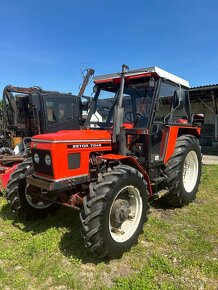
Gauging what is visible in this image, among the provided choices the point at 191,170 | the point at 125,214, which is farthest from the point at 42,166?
the point at 191,170

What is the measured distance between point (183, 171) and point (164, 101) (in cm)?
141

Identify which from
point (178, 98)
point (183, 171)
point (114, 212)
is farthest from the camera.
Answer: point (183, 171)

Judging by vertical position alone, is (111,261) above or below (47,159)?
below

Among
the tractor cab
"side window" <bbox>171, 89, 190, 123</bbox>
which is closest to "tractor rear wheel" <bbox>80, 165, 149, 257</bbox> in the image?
the tractor cab

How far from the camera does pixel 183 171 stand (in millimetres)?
5586

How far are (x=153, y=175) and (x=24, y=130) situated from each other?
658 centimetres

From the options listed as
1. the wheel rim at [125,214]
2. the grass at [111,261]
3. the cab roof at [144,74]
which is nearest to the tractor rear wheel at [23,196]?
the grass at [111,261]

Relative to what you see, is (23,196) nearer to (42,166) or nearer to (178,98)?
(42,166)

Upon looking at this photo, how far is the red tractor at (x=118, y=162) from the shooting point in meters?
3.69

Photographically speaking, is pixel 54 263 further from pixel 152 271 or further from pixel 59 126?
pixel 59 126

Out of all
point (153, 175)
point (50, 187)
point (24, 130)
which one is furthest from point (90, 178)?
point (24, 130)

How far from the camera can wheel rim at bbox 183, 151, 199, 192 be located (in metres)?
5.93

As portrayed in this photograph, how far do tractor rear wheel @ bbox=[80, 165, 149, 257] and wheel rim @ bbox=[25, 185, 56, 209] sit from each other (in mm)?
1040

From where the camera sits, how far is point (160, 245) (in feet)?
13.4
